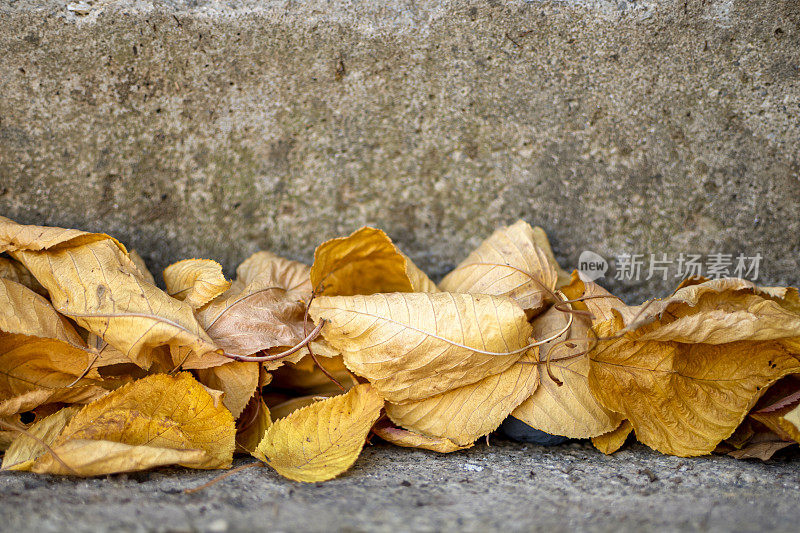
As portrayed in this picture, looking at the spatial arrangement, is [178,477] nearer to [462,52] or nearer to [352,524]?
[352,524]

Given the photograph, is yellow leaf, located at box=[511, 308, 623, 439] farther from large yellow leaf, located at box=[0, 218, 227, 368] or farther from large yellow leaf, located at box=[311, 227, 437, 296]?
large yellow leaf, located at box=[0, 218, 227, 368]

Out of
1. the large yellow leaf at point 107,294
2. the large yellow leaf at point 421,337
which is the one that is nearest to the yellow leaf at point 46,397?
the large yellow leaf at point 107,294

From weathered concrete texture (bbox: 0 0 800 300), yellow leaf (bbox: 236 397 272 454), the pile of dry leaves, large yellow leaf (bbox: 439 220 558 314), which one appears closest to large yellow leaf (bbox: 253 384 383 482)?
the pile of dry leaves

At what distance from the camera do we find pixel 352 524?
0.74 metres

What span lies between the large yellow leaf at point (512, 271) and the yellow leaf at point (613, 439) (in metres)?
0.31

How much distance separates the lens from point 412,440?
3.83 feet

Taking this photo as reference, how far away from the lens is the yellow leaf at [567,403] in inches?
45.5

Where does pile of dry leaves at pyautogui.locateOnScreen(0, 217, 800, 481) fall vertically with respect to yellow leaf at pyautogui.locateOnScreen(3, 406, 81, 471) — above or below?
above

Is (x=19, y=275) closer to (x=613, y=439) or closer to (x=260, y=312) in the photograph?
(x=260, y=312)

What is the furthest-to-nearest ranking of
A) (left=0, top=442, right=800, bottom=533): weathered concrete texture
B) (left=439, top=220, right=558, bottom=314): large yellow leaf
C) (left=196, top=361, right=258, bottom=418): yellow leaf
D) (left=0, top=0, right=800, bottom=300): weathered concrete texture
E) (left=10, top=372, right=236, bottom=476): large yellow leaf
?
(left=0, top=0, right=800, bottom=300): weathered concrete texture
(left=439, top=220, right=558, bottom=314): large yellow leaf
(left=196, top=361, right=258, bottom=418): yellow leaf
(left=10, top=372, right=236, bottom=476): large yellow leaf
(left=0, top=442, right=800, bottom=533): weathered concrete texture

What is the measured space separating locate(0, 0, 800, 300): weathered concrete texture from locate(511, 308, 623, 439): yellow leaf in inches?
18.0

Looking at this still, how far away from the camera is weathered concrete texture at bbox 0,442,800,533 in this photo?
0.75m

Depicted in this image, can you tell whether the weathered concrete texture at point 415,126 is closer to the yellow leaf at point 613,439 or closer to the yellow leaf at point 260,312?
the yellow leaf at point 260,312

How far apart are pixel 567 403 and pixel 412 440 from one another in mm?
336
